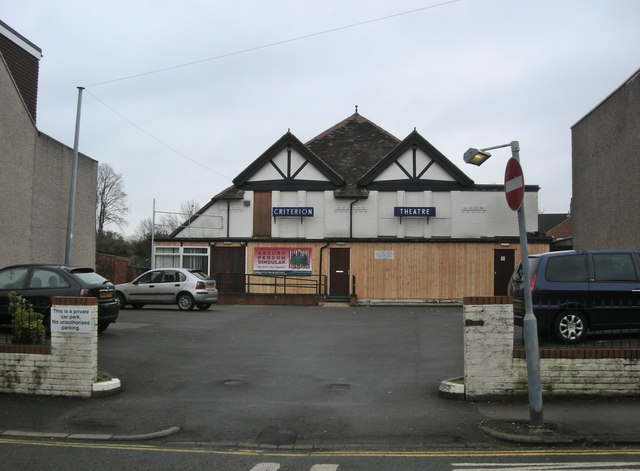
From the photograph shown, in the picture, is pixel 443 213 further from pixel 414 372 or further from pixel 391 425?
pixel 391 425

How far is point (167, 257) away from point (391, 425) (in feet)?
83.4

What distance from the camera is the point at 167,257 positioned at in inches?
1232

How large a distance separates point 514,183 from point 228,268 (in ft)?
79.9

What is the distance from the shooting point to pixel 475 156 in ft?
25.9

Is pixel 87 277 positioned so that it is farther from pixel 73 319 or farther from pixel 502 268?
pixel 502 268

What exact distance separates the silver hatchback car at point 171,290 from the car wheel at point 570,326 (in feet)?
46.5

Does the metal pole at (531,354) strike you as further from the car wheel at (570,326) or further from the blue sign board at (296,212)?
the blue sign board at (296,212)

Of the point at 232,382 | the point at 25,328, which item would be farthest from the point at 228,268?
the point at 25,328

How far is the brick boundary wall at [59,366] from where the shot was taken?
8820 mm

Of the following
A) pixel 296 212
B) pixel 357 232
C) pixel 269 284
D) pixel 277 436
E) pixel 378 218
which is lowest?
pixel 277 436

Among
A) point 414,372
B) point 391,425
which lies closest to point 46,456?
point 391,425

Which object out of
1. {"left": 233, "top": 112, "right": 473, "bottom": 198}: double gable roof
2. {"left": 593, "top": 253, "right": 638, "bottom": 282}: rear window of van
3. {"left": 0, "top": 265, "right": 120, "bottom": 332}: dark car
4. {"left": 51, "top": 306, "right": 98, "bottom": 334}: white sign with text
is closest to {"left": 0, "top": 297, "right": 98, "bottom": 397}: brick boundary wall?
{"left": 51, "top": 306, "right": 98, "bottom": 334}: white sign with text

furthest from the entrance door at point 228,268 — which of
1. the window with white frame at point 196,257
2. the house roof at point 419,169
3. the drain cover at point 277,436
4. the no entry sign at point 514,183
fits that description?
the no entry sign at point 514,183

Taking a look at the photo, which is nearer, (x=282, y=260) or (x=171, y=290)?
(x=171, y=290)
